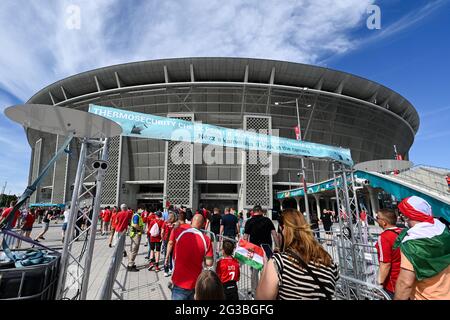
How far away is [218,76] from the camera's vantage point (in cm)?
2781

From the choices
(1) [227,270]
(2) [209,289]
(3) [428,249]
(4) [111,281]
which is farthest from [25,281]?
(3) [428,249]

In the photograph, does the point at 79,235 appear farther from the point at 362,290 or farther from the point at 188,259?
the point at 362,290

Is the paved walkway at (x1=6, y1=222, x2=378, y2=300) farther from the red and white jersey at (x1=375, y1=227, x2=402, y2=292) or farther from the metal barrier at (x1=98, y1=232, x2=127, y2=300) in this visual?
the red and white jersey at (x1=375, y1=227, x2=402, y2=292)

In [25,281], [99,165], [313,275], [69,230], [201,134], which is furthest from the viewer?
[201,134]

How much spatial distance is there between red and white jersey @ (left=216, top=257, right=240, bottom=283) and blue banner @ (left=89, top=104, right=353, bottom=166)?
4.86 metres

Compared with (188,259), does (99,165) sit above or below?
above

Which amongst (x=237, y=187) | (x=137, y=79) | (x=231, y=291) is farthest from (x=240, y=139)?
(x=137, y=79)

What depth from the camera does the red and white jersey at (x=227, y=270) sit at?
347 cm

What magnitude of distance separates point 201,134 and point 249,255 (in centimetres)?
519

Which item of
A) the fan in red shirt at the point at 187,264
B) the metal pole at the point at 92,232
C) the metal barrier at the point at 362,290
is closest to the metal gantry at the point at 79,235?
the metal pole at the point at 92,232

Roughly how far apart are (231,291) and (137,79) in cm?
2961

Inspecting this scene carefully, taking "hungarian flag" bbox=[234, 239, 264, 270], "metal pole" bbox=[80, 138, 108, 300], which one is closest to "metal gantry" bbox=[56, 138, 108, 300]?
"metal pole" bbox=[80, 138, 108, 300]
